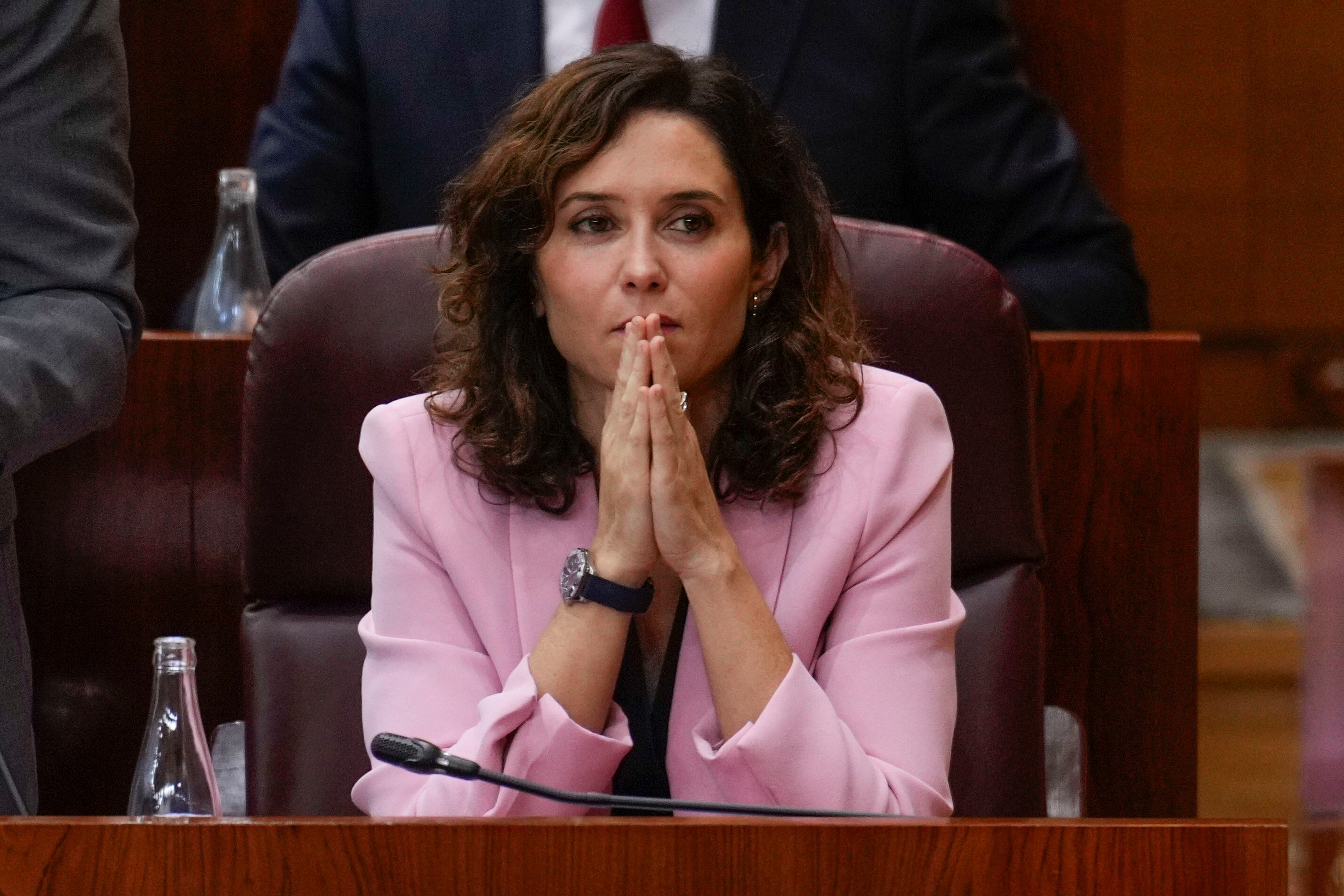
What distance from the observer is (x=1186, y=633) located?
1612 millimetres

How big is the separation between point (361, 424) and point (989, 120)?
A: 32.3 inches

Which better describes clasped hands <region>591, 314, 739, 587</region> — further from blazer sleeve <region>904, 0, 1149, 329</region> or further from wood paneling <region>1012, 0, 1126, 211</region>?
wood paneling <region>1012, 0, 1126, 211</region>

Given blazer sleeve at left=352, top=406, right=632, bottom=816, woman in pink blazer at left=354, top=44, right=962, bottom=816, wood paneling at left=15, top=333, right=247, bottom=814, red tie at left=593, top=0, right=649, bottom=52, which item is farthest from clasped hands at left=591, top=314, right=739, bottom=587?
red tie at left=593, top=0, right=649, bottom=52

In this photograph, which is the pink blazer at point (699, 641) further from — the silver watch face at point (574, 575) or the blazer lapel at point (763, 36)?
the blazer lapel at point (763, 36)

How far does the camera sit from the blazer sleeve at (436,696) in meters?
1.23

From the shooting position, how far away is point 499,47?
6.42 ft

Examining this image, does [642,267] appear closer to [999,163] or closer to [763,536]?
[763,536]

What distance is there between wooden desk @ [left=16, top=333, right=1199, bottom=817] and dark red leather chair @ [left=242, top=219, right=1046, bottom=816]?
0.55ft

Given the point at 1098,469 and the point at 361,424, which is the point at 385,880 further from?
the point at 1098,469

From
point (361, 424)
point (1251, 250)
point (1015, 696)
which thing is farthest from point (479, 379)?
point (1251, 250)

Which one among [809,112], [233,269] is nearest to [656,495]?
[233,269]

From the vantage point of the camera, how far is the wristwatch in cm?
126

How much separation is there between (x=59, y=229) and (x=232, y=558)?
1.52 ft

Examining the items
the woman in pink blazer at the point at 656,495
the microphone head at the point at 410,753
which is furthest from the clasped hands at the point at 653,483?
the microphone head at the point at 410,753
